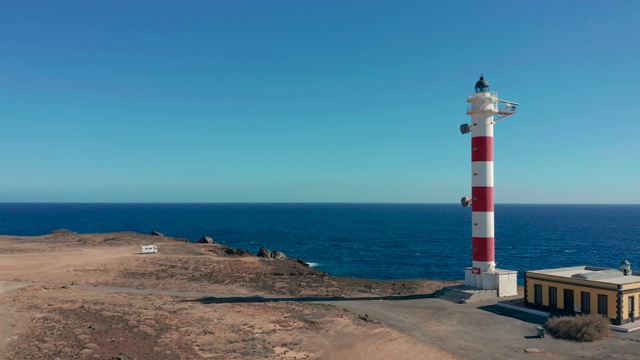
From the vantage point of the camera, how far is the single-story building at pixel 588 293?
97.8ft

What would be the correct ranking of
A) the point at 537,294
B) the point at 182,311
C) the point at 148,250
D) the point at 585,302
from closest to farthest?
the point at 585,302 → the point at 182,311 → the point at 537,294 → the point at 148,250

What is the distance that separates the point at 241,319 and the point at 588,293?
23.3 meters

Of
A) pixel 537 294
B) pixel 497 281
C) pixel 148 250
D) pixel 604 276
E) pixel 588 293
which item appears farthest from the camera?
pixel 148 250

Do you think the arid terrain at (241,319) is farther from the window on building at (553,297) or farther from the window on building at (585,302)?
the window on building at (585,302)

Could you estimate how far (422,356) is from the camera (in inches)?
981

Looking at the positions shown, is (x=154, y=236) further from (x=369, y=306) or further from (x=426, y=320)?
(x=426, y=320)

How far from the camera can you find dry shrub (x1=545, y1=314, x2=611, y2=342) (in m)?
27.0

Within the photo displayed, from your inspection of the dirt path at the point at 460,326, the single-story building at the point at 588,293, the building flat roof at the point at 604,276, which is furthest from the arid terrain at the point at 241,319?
the building flat roof at the point at 604,276

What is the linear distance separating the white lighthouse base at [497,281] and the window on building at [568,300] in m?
5.72

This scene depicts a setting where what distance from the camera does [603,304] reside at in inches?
1197

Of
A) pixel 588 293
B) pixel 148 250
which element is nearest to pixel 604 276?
pixel 588 293

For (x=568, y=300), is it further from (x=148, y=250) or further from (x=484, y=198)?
(x=148, y=250)

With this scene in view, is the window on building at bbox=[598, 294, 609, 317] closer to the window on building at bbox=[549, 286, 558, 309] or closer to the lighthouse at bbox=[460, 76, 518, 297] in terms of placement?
the window on building at bbox=[549, 286, 558, 309]

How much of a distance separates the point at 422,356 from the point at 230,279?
1056 inches
